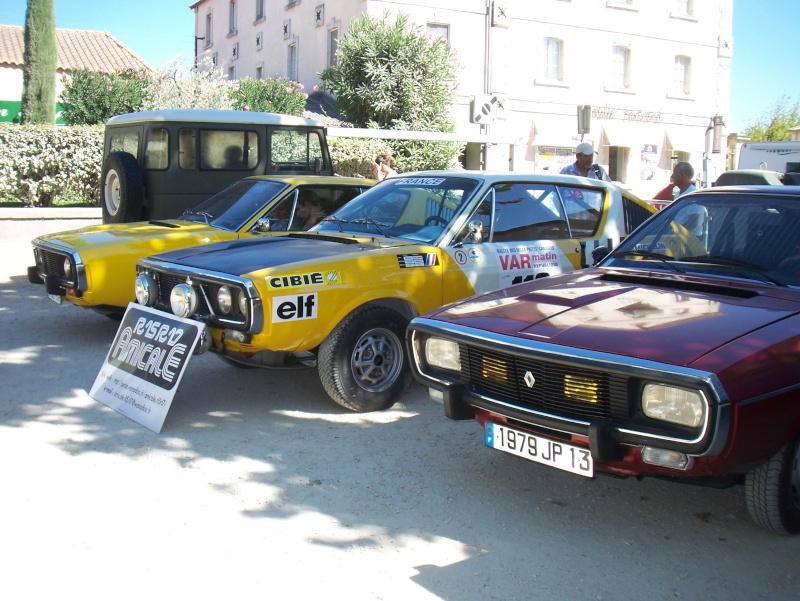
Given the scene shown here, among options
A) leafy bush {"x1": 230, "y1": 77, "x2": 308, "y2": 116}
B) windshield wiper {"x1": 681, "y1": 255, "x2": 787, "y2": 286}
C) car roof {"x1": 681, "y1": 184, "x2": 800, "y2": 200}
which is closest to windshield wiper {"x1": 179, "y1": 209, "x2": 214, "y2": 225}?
car roof {"x1": 681, "y1": 184, "x2": 800, "y2": 200}

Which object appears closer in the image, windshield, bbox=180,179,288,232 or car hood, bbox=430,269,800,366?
car hood, bbox=430,269,800,366

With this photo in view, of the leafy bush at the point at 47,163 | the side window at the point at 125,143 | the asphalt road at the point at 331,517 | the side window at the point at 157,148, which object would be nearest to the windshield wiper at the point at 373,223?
the asphalt road at the point at 331,517

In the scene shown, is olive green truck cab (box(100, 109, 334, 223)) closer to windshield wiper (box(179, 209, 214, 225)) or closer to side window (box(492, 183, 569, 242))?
windshield wiper (box(179, 209, 214, 225))

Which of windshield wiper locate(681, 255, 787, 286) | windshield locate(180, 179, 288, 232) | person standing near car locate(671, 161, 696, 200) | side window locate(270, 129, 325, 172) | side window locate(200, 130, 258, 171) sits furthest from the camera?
side window locate(270, 129, 325, 172)

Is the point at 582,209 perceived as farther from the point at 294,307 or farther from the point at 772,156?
the point at 772,156

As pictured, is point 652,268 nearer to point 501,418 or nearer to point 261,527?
point 501,418

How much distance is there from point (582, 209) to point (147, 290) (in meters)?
3.52

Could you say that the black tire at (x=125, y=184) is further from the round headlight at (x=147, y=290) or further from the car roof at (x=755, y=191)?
the car roof at (x=755, y=191)

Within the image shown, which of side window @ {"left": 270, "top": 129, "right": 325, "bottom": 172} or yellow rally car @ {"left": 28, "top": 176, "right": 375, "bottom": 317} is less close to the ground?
side window @ {"left": 270, "top": 129, "right": 325, "bottom": 172}

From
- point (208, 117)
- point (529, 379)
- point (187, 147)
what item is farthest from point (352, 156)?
point (529, 379)

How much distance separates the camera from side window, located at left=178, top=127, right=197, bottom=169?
31.7 ft

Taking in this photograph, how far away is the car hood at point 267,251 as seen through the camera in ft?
18.1

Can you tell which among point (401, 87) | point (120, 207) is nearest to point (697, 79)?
point (401, 87)

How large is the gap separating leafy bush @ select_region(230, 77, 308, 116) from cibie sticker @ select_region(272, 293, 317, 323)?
17986mm
